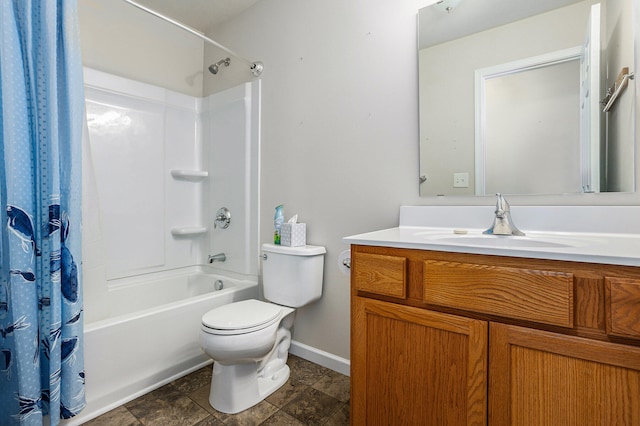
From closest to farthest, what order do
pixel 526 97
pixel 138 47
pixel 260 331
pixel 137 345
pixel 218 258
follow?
1. pixel 526 97
2. pixel 260 331
3. pixel 137 345
4. pixel 138 47
5. pixel 218 258

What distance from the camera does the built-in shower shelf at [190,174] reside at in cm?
235

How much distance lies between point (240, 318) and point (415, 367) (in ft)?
2.73

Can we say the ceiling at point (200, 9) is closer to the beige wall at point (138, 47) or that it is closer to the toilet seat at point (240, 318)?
the beige wall at point (138, 47)

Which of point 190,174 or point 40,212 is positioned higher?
point 190,174

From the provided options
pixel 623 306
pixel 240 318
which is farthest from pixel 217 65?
pixel 623 306

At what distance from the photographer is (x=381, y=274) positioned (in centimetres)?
107

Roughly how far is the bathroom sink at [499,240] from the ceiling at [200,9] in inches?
81.0

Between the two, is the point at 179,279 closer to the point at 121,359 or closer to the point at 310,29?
the point at 121,359

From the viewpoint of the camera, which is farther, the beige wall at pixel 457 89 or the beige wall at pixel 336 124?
the beige wall at pixel 336 124

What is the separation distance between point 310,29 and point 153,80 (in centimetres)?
128

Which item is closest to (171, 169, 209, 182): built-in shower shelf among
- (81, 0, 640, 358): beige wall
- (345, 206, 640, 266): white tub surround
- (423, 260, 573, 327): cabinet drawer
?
(81, 0, 640, 358): beige wall

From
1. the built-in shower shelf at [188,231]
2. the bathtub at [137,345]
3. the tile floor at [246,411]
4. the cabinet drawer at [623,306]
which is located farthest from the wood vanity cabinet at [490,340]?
the built-in shower shelf at [188,231]

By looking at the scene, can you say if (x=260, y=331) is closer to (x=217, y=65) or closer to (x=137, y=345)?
(x=137, y=345)

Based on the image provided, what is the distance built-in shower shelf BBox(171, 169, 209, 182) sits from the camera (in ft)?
7.70
